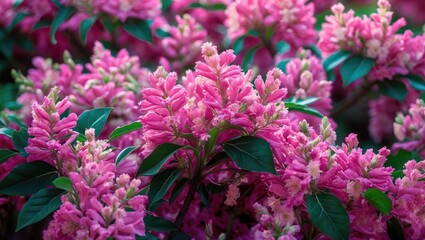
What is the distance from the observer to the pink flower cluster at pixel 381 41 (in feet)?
5.58

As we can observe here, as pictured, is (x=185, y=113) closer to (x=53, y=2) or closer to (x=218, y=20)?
(x=53, y=2)

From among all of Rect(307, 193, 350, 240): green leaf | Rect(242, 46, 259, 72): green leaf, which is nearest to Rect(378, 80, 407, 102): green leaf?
Rect(242, 46, 259, 72): green leaf

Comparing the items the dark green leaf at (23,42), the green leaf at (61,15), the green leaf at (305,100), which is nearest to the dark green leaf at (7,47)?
Result: the dark green leaf at (23,42)

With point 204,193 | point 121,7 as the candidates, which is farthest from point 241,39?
point 204,193

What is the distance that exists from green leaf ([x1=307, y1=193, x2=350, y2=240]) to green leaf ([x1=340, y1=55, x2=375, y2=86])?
1.80ft

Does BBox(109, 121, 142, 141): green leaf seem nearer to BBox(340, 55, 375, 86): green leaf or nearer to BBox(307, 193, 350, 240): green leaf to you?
BBox(307, 193, 350, 240): green leaf

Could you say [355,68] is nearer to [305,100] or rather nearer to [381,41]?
[381,41]

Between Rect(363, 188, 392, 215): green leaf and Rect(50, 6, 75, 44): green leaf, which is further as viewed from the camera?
Rect(50, 6, 75, 44): green leaf

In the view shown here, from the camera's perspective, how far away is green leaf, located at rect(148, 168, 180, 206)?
1.25 m

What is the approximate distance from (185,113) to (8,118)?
1.91ft

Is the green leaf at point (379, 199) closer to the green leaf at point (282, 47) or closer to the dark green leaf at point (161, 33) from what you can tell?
the green leaf at point (282, 47)

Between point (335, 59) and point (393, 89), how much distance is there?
0.17 m

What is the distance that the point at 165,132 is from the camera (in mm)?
1254

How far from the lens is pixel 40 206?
123cm
